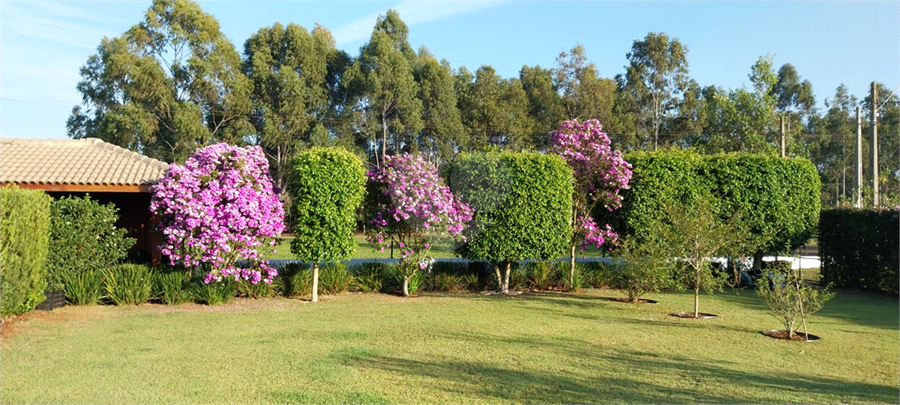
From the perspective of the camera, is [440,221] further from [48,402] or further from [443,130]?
[443,130]

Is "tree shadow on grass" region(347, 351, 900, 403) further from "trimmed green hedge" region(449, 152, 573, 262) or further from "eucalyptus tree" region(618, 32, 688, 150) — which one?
"eucalyptus tree" region(618, 32, 688, 150)

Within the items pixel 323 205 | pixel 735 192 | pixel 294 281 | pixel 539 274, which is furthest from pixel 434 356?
pixel 735 192

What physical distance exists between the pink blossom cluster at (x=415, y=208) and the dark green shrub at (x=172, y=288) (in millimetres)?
4053

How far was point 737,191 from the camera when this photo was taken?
16.8 metres

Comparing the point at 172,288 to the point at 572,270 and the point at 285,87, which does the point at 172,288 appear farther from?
the point at 285,87

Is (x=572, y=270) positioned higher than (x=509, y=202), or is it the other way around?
(x=509, y=202)

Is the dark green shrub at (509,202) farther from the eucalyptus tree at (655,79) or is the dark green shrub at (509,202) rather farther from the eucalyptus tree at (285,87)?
the eucalyptus tree at (655,79)

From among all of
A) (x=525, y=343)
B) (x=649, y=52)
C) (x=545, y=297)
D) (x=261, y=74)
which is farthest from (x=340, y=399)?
(x=649, y=52)

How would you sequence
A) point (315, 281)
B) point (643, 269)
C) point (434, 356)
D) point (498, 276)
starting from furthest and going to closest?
1. point (498, 276)
2. point (315, 281)
3. point (643, 269)
4. point (434, 356)

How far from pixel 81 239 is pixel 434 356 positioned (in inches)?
309

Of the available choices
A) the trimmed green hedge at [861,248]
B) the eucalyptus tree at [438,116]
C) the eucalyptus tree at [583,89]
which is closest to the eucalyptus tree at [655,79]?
the eucalyptus tree at [583,89]

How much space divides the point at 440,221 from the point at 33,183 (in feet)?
27.8

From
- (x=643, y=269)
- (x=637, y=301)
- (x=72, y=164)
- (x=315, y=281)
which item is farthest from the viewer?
(x=72, y=164)

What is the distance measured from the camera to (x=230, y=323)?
10.9m
